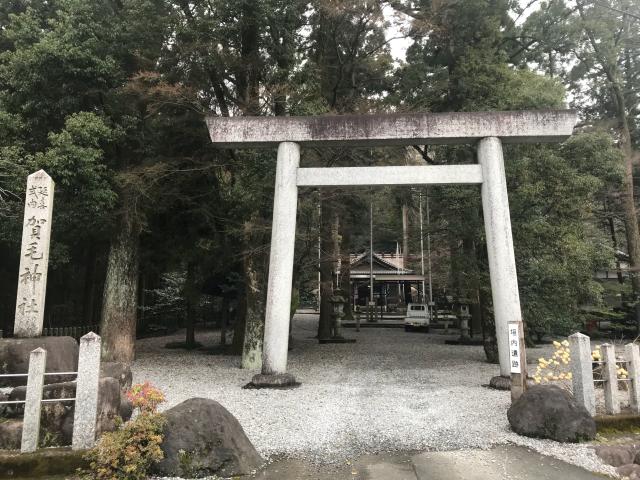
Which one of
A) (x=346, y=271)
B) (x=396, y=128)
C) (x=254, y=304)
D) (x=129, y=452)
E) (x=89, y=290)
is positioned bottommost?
(x=129, y=452)

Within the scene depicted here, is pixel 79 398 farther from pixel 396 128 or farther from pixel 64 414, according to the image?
pixel 396 128

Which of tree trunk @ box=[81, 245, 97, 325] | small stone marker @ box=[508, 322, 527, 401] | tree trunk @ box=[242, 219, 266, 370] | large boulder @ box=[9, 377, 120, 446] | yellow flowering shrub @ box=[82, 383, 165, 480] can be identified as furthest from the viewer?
tree trunk @ box=[81, 245, 97, 325]

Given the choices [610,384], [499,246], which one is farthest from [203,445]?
[499,246]

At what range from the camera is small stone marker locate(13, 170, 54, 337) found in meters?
7.07

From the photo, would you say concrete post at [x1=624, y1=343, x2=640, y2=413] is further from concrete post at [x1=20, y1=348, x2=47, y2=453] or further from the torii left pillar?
concrete post at [x1=20, y1=348, x2=47, y2=453]

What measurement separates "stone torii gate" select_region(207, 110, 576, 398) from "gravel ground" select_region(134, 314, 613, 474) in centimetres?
111

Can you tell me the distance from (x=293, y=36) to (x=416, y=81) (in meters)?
4.47

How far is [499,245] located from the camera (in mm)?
8844

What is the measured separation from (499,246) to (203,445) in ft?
21.7

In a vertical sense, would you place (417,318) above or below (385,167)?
below

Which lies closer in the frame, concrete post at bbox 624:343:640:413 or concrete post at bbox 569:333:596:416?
concrete post at bbox 569:333:596:416

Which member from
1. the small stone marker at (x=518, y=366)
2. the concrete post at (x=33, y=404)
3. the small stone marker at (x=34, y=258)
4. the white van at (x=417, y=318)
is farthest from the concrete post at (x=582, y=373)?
the white van at (x=417, y=318)

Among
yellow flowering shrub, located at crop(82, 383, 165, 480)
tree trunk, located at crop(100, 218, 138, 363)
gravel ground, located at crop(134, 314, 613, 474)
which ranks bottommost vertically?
gravel ground, located at crop(134, 314, 613, 474)

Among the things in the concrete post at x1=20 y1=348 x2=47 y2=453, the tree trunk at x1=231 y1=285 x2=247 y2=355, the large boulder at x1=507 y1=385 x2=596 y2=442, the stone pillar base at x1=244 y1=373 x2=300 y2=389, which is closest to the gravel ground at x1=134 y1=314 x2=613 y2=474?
the large boulder at x1=507 y1=385 x2=596 y2=442
